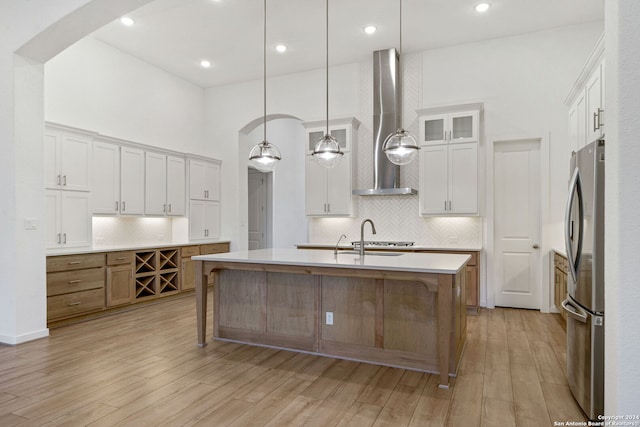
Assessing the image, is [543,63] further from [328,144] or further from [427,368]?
[427,368]

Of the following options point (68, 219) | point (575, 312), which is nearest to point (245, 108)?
point (68, 219)

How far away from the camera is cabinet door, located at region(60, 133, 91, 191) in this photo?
4.71 metres

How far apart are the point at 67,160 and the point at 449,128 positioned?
16.2 feet

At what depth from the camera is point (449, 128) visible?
5.40 metres

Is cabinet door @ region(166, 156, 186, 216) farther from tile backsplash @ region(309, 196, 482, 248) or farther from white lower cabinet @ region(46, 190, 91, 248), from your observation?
tile backsplash @ region(309, 196, 482, 248)

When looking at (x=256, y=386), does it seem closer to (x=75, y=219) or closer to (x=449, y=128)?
(x=75, y=219)

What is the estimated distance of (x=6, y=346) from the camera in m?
3.80

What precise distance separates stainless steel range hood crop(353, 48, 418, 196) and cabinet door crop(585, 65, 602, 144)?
98.9 inches

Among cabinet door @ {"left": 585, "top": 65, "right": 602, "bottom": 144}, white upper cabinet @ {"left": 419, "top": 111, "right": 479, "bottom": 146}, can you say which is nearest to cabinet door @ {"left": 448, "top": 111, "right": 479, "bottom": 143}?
white upper cabinet @ {"left": 419, "top": 111, "right": 479, "bottom": 146}

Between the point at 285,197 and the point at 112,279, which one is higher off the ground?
the point at 285,197

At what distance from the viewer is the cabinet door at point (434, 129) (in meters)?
5.42

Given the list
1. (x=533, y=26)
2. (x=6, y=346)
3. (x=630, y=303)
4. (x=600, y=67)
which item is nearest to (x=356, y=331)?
(x=630, y=303)

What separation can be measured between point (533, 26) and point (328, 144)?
3565 mm

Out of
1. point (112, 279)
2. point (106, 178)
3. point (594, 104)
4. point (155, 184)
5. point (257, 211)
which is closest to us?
point (594, 104)
